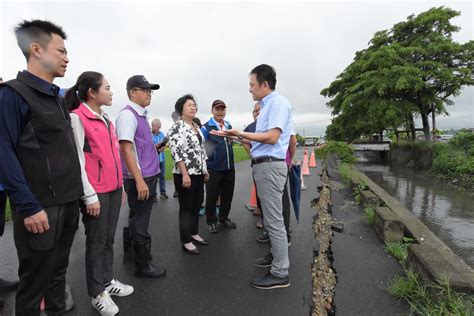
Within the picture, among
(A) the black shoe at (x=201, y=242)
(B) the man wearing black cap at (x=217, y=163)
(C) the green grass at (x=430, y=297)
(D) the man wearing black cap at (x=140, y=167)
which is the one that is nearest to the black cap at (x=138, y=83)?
(D) the man wearing black cap at (x=140, y=167)

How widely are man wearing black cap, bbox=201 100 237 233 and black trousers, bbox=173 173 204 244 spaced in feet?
1.84

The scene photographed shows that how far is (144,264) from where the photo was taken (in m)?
2.77

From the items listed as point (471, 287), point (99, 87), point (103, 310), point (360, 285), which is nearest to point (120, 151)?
point (99, 87)

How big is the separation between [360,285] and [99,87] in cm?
301

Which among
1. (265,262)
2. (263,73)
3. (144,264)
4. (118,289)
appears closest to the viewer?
(118,289)

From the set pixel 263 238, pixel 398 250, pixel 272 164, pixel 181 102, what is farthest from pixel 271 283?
pixel 181 102

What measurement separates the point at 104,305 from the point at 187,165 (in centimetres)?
156

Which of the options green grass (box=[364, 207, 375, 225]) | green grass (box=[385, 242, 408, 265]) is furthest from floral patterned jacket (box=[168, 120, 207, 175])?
green grass (box=[364, 207, 375, 225])

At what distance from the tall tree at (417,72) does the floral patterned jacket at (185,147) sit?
1420cm

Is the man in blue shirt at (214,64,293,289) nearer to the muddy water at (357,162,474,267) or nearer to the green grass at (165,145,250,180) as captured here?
the muddy water at (357,162,474,267)

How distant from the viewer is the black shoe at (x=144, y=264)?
273 centimetres

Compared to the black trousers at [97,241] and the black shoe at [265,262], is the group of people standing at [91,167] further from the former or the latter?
the black shoe at [265,262]

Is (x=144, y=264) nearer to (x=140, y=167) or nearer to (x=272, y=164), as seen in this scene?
(x=140, y=167)

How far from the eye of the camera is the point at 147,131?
8.89 feet
